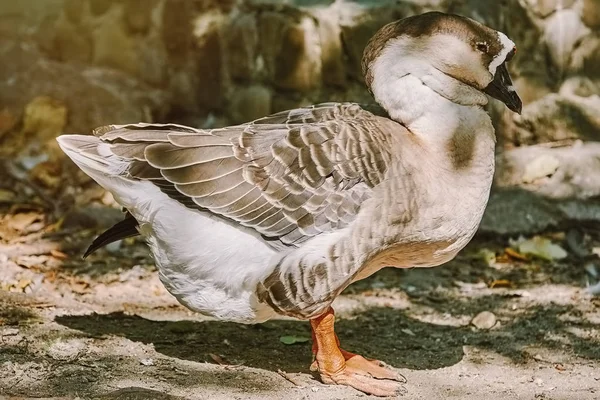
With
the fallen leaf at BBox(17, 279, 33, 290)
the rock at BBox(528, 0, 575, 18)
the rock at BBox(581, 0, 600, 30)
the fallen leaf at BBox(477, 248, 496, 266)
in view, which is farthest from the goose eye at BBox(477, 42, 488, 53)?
the fallen leaf at BBox(17, 279, 33, 290)

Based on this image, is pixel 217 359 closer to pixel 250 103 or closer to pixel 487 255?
pixel 487 255

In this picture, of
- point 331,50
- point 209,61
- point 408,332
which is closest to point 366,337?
point 408,332

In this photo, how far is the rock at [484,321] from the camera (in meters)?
5.09

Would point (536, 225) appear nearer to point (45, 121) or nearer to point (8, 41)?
point (45, 121)

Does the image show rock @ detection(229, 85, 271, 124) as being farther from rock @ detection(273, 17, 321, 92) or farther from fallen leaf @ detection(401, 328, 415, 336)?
fallen leaf @ detection(401, 328, 415, 336)

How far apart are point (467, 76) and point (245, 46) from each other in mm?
2749

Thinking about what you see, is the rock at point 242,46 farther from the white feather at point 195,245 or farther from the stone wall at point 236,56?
the white feather at point 195,245

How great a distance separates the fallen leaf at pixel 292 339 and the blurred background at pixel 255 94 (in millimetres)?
866

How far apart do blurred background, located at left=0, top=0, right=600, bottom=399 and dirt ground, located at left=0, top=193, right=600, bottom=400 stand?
0.03m

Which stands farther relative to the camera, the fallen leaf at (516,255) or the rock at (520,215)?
the rock at (520,215)

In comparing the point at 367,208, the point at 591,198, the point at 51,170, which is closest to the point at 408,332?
the point at 367,208

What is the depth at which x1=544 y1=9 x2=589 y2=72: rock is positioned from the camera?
6520mm

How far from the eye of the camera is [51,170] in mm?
6570

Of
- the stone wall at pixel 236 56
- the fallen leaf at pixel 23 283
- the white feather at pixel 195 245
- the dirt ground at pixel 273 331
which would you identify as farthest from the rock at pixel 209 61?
the white feather at pixel 195 245
